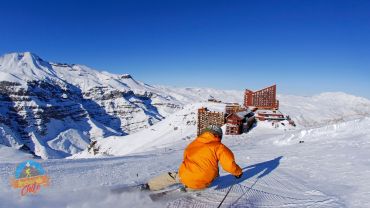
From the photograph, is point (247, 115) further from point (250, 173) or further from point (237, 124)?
point (250, 173)

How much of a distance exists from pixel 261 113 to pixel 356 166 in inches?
1180

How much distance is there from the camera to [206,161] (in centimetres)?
707

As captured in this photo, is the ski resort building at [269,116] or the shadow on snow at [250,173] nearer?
the shadow on snow at [250,173]

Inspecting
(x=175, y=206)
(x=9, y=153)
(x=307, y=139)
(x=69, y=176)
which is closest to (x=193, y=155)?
(x=175, y=206)

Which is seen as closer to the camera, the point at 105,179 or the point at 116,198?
the point at 116,198

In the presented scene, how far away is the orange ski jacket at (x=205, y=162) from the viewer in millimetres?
6934

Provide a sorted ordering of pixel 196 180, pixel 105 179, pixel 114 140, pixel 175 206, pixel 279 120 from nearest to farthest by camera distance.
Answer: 1. pixel 175 206
2. pixel 196 180
3. pixel 105 179
4. pixel 279 120
5. pixel 114 140

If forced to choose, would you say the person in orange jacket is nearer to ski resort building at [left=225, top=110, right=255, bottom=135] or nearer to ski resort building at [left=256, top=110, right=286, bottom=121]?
ski resort building at [left=225, top=110, right=255, bottom=135]

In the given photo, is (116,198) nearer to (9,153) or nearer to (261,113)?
(9,153)

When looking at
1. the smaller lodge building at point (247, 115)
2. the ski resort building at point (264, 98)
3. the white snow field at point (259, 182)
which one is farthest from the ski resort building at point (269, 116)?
the white snow field at point (259, 182)

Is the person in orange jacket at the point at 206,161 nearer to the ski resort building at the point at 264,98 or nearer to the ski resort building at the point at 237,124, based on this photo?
the ski resort building at the point at 237,124

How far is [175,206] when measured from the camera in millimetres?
6641

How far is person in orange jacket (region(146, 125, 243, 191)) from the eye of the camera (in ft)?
22.8

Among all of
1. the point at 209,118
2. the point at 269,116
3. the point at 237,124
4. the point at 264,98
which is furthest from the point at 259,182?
the point at 264,98
